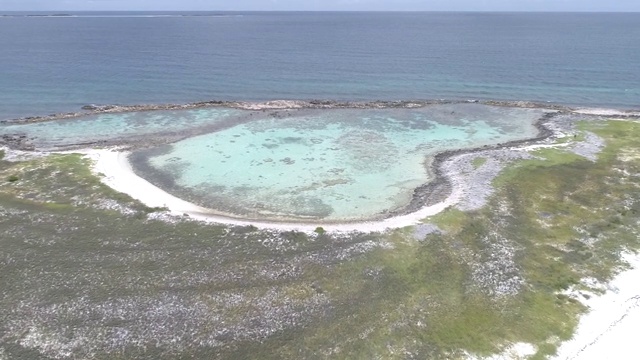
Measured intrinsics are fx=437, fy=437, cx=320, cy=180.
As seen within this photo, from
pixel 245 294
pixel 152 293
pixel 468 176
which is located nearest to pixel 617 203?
pixel 468 176

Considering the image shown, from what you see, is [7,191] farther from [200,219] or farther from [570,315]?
[570,315]

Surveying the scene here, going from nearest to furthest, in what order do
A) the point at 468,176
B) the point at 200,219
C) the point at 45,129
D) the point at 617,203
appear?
the point at 200,219
the point at 617,203
the point at 468,176
the point at 45,129

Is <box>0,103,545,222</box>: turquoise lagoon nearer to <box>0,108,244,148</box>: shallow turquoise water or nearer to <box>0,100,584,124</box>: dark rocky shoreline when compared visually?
<box>0,108,244,148</box>: shallow turquoise water

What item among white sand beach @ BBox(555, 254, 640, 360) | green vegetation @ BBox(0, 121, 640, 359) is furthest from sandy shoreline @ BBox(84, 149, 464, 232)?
white sand beach @ BBox(555, 254, 640, 360)

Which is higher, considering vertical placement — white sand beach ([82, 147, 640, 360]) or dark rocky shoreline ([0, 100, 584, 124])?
dark rocky shoreline ([0, 100, 584, 124])

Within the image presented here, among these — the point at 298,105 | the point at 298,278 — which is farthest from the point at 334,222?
the point at 298,105
